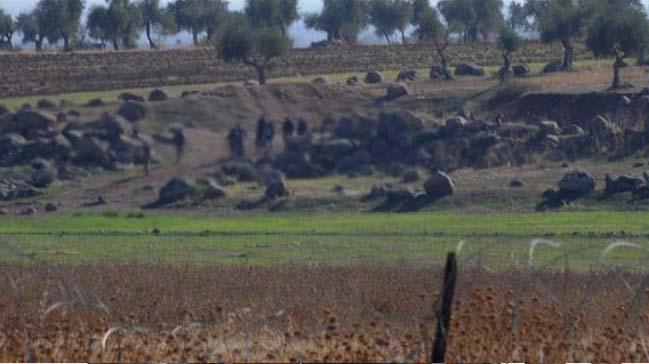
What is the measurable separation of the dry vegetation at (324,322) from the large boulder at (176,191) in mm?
27578

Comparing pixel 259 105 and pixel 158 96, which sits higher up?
pixel 158 96

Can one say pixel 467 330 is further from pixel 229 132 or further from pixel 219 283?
pixel 229 132

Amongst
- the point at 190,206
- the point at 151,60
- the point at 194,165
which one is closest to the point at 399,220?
the point at 190,206

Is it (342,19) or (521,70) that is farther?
(342,19)

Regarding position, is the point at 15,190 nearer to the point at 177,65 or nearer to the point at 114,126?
the point at 114,126

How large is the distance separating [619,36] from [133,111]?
22486 mm

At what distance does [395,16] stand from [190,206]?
60.1m

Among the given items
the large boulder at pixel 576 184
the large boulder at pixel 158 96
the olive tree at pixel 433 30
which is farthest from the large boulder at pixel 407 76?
the large boulder at pixel 576 184

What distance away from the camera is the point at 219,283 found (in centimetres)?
2053

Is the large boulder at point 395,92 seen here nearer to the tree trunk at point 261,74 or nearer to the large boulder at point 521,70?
the large boulder at point 521,70

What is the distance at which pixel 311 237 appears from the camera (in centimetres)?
3594

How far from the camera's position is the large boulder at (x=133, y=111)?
59156 mm

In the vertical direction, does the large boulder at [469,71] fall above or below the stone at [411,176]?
above

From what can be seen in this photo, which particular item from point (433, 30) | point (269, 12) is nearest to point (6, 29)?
point (269, 12)
